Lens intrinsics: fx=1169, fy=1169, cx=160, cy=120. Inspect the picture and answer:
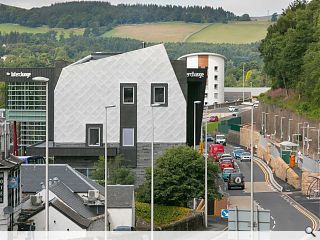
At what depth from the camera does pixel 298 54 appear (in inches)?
4377

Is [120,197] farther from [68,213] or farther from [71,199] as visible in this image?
[68,213]

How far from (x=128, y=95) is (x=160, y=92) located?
2.15m

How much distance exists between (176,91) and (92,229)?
33.2 meters

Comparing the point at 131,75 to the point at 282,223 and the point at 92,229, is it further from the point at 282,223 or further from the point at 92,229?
the point at 92,229

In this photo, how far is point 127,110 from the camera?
7756 centimetres

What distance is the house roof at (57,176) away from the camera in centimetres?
5350

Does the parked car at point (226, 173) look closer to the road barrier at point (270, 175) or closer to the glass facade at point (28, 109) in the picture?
the road barrier at point (270, 175)

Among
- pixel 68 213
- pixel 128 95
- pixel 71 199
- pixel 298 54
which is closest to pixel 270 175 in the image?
pixel 128 95

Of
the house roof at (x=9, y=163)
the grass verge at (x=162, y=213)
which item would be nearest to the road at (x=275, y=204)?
the grass verge at (x=162, y=213)

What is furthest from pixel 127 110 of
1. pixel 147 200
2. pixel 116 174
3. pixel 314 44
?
pixel 314 44

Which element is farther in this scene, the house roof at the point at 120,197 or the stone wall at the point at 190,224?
the stone wall at the point at 190,224

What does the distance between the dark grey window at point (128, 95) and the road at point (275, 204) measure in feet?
30.9

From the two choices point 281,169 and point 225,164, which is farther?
point 225,164

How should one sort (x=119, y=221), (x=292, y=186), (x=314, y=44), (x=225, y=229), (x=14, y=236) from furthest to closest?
(x=314, y=44) < (x=292, y=186) < (x=225, y=229) < (x=119, y=221) < (x=14, y=236)
